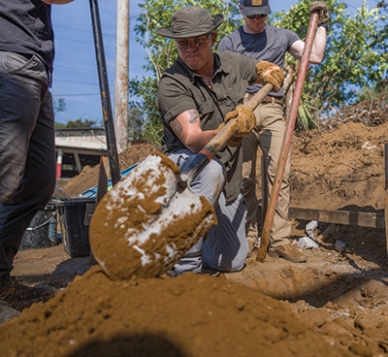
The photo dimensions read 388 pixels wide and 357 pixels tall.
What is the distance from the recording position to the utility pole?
1044 cm

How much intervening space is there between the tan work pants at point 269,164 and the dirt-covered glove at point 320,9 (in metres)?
0.91

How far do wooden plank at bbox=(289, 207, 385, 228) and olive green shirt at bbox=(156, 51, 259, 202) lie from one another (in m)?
1.21

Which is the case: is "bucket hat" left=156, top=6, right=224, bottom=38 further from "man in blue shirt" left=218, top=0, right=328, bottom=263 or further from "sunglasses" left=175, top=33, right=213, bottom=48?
"man in blue shirt" left=218, top=0, right=328, bottom=263

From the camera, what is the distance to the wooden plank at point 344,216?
381cm

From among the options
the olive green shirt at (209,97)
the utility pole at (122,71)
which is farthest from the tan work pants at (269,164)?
the utility pole at (122,71)

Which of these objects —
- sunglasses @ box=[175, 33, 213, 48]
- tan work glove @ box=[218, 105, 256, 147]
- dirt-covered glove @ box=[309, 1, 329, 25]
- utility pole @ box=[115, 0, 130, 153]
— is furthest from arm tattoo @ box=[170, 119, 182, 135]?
utility pole @ box=[115, 0, 130, 153]

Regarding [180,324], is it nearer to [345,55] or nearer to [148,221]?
[148,221]

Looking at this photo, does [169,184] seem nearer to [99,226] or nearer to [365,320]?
[99,226]

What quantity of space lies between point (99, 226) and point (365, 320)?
1.61 meters

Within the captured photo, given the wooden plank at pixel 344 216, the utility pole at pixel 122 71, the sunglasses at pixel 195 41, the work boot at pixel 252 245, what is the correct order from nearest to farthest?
the sunglasses at pixel 195 41 < the wooden plank at pixel 344 216 < the work boot at pixel 252 245 < the utility pole at pixel 122 71

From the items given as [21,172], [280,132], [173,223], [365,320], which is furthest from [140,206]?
[280,132]

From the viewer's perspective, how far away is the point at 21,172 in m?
2.51

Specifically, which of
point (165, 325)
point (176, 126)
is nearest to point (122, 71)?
point (176, 126)

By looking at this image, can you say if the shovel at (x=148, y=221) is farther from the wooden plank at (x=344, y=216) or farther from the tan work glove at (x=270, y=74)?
the wooden plank at (x=344, y=216)
